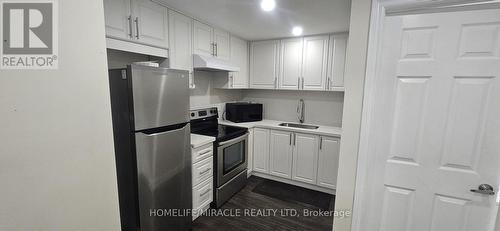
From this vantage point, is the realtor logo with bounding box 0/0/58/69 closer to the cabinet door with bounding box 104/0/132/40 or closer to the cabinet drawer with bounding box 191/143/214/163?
the cabinet door with bounding box 104/0/132/40

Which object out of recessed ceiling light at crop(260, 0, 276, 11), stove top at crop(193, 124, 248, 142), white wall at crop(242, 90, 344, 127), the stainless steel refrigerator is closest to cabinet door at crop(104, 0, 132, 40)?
the stainless steel refrigerator

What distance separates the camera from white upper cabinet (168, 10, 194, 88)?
2.27 m

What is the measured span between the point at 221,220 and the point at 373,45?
7.38 feet

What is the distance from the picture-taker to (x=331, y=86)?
314 cm

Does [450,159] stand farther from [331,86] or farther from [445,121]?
[331,86]

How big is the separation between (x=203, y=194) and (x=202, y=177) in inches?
8.3

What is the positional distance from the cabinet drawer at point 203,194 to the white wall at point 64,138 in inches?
54.2

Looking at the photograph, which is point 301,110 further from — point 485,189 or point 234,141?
point 485,189

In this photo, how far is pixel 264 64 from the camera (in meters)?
3.62

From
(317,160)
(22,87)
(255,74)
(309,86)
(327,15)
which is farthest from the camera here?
(255,74)

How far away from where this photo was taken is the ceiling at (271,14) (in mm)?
2037

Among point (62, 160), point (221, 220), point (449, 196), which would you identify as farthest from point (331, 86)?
point (62, 160)

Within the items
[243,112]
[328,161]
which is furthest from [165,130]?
[328,161]

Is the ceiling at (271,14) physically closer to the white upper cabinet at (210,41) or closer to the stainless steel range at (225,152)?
the white upper cabinet at (210,41)
